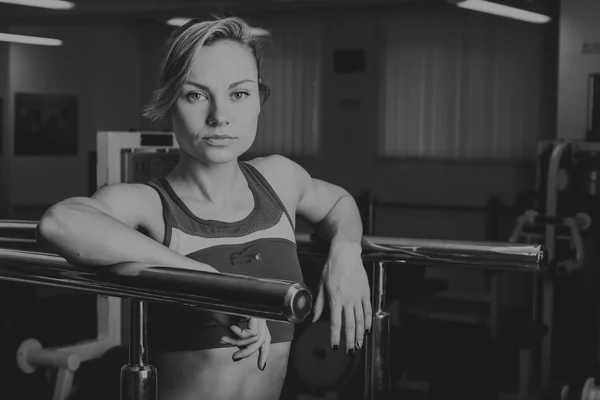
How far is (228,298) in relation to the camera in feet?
2.50

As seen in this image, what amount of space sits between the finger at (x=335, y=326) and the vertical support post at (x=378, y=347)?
0.30 metres

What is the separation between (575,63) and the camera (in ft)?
18.3

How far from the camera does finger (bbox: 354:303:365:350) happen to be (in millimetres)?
1070

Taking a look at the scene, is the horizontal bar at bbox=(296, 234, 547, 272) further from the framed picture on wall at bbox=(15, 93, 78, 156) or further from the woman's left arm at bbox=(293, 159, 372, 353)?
the framed picture on wall at bbox=(15, 93, 78, 156)

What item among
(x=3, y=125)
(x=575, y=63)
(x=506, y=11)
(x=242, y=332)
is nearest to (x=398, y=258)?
(x=242, y=332)

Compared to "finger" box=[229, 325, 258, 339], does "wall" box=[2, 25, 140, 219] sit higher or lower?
higher

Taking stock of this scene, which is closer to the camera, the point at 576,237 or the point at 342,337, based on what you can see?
the point at 342,337

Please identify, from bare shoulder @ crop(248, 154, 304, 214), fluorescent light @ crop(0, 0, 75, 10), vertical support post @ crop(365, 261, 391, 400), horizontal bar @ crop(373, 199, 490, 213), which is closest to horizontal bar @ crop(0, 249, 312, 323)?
bare shoulder @ crop(248, 154, 304, 214)

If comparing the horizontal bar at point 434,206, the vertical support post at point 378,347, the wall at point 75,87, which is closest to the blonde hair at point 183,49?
the vertical support post at point 378,347

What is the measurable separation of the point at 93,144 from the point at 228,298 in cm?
745

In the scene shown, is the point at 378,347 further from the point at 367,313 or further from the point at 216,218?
the point at 216,218

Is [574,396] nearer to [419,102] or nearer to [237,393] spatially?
[237,393]

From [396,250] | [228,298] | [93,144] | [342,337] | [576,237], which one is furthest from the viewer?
[93,144]

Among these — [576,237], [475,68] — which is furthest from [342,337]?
[475,68]
